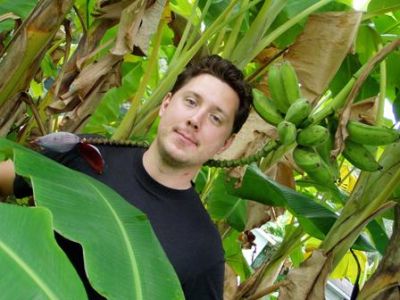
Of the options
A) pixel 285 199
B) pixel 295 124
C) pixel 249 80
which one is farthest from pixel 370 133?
pixel 249 80

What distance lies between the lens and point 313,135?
103cm

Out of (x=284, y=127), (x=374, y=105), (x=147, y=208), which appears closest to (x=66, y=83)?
(x=147, y=208)

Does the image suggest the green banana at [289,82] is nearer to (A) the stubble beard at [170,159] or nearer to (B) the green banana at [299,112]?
(B) the green banana at [299,112]

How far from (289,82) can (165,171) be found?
0.29 m

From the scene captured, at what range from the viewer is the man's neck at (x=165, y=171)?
3.81 ft

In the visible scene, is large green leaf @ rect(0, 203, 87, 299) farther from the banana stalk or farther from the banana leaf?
the banana leaf

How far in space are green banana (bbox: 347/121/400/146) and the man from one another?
248 mm

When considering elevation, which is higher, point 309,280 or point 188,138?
point 188,138

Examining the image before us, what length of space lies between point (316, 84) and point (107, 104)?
2.89 ft

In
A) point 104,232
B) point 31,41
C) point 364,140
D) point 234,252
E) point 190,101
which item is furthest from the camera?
point 234,252

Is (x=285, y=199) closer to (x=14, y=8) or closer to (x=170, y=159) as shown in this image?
(x=170, y=159)

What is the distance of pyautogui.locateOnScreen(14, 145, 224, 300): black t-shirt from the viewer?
106 cm

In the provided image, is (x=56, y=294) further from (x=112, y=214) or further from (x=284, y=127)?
(x=284, y=127)

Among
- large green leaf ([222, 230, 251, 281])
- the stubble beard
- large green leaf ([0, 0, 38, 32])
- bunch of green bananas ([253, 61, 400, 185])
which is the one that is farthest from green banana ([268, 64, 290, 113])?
large green leaf ([222, 230, 251, 281])
